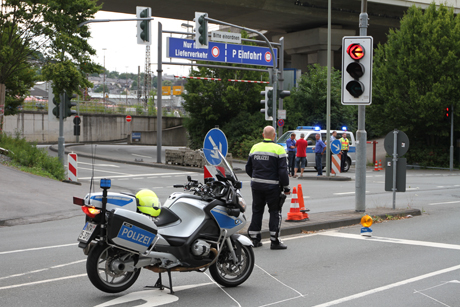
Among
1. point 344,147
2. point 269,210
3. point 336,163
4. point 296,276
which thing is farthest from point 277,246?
point 344,147

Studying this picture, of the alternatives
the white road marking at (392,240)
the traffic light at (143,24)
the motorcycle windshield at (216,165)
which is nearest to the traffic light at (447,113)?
the traffic light at (143,24)

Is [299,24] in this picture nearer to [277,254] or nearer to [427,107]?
[427,107]

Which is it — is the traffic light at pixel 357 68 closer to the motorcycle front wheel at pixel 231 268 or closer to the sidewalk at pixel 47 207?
Result: the sidewalk at pixel 47 207

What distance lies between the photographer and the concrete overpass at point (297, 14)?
122 feet

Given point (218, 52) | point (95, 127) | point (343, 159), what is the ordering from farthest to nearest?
point (95, 127) → point (218, 52) → point (343, 159)

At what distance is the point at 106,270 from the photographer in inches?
205

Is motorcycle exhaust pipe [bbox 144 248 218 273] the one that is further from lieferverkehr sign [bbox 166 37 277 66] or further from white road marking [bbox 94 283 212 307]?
lieferverkehr sign [bbox 166 37 277 66]

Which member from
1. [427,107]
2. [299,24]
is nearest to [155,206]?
[427,107]

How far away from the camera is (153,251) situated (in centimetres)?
531

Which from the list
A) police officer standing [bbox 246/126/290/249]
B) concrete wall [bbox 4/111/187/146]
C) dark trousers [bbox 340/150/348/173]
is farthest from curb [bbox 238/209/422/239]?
concrete wall [bbox 4/111/187/146]

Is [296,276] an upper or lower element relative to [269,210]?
lower

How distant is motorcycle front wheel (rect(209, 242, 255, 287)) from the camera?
585 cm

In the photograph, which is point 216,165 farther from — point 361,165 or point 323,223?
point 361,165

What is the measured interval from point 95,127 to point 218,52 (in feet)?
101
